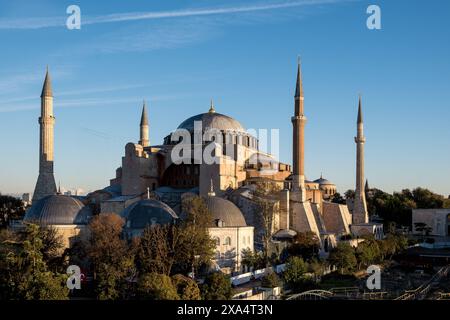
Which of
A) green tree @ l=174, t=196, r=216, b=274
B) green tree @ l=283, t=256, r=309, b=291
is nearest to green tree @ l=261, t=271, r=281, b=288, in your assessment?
green tree @ l=283, t=256, r=309, b=291

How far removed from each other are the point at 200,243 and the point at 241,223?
3906 millimetres

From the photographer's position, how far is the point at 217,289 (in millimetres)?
15039

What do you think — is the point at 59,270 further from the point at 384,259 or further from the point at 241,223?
the point at 384,259

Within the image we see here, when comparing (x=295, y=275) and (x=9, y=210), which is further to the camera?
(x=9, y=210)

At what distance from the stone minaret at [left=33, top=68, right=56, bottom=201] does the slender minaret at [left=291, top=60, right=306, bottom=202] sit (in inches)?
455

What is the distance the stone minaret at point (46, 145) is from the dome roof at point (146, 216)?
8.21m

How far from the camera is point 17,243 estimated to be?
1486 cm

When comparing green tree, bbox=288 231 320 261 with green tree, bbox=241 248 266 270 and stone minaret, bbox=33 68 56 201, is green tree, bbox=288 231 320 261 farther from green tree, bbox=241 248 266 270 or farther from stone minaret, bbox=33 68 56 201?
stone minaret, bbox=33 68 56 201

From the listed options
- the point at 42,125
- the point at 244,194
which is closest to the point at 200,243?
the point at 244,194

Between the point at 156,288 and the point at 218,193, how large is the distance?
13.2 metres

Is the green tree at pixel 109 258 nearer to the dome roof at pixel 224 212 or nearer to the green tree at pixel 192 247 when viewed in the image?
the green tree at pixel 192 247

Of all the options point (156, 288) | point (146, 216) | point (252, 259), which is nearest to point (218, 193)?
point (252, 259)

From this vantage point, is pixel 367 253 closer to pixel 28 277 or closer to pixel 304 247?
pixel 304 247

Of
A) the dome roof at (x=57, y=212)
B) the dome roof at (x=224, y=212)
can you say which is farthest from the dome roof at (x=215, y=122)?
the dome roof at (x=57, y=212)
